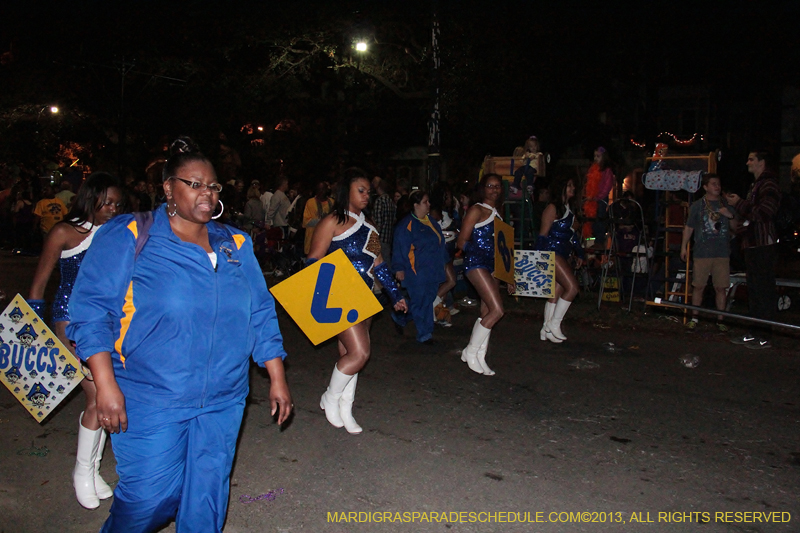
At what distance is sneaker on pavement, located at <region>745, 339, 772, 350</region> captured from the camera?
9164mm

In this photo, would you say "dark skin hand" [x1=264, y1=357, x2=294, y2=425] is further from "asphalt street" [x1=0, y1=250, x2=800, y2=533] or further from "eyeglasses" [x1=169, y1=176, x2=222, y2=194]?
"asphalt street" [x1=0, y1=250, x2=800, y2=533]

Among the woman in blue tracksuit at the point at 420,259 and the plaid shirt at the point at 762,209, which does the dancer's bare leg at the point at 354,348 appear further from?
the plaid shirt at the point at 762,209

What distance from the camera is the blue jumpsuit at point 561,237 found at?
8.97 meters

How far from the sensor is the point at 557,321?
363 inches

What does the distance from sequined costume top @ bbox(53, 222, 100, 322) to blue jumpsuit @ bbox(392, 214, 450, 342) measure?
5.15 meters

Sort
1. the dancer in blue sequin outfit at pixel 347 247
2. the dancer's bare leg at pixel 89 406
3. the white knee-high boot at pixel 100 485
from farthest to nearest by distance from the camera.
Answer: the dancer in blue sequin outfit at pixel 347 247 → the white knee-high boot at pixel 100 485 → the dancer's bare leg at pixel 89 406

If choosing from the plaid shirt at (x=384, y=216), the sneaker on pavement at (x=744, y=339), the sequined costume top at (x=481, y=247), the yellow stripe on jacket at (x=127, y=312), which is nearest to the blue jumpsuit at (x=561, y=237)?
the sequined costume top at (x=481, y=247)

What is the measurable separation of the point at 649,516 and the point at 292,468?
228cm

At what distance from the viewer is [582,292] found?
518 inches

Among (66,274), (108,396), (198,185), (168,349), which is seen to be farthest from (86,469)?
(198,185)

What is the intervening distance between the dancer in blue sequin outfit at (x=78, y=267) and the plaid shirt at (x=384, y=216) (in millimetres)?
7795

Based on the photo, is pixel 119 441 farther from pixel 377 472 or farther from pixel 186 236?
pixel 377 472

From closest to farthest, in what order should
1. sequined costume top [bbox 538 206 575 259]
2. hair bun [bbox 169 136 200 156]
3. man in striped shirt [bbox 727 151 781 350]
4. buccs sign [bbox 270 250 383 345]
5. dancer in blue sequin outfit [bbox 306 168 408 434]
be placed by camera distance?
hair bun [bbox 169 136 200 156] → buccs sign [bbox 270 250 383 345] → dancer in blue sequin outfit [bbox 306 168 408 434] → sequined costume top [bbox 538 206 575 259] → man in striped shirt [bbox 727 151 781 350]

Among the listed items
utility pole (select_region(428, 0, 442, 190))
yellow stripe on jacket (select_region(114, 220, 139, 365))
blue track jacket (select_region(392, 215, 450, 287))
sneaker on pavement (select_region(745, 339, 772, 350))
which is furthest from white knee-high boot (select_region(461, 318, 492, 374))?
utility pole (select_region(428, 0, 442, 190))
